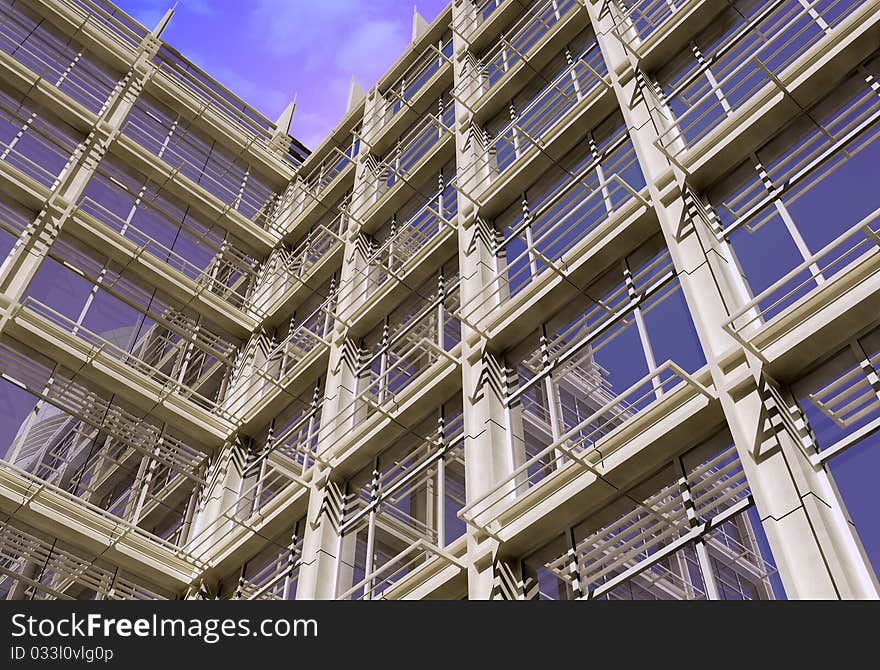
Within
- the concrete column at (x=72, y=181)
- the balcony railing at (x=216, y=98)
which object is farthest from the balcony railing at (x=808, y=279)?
the balcony railing at (x=216, y=98)

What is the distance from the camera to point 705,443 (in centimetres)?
1528

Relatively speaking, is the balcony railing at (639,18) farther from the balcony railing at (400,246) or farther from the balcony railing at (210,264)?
the balcony railing at (210,264)

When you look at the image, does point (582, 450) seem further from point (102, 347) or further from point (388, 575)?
point (102, 347)

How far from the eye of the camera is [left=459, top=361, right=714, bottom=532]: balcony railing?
1557 centimetres

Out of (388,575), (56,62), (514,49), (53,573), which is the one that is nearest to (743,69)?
(514,49)

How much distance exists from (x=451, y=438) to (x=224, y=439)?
35.9ft

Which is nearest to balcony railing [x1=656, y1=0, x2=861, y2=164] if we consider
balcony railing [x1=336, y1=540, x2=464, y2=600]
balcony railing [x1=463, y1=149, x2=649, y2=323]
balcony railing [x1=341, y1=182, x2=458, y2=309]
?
balcony railing [x1=463, y1=149, x2=649, y2=323]

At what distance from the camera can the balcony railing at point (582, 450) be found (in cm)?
1557

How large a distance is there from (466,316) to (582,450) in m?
5.81

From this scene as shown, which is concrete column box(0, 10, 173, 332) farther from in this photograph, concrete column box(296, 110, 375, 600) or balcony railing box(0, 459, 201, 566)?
concrete column box(296, 110, 375, 600)

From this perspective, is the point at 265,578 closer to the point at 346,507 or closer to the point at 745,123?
the point at 346,507

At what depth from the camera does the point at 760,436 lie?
1370cm

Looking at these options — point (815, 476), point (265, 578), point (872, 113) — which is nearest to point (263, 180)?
point (265, 578)

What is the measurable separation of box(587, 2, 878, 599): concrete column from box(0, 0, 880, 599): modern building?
5cm
